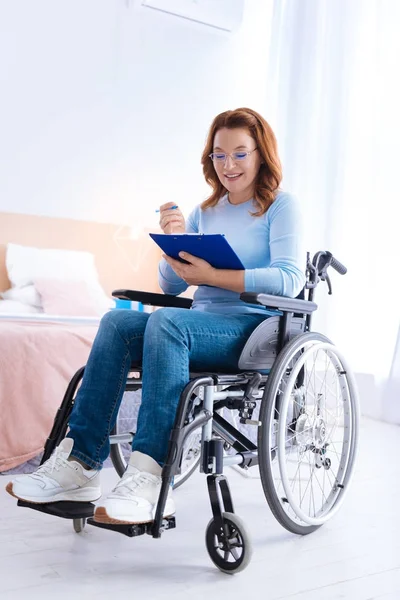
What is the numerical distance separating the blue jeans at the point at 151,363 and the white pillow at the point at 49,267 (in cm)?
201

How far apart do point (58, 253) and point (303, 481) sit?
207 cm

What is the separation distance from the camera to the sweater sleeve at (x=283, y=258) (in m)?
1.79

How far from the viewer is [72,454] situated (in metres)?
1.72

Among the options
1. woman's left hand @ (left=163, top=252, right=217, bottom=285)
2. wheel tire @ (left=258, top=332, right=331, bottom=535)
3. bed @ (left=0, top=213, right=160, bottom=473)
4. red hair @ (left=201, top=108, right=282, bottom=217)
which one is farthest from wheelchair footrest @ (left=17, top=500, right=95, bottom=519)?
red hair @ (left=201, top=108, right=282, bottom=217)

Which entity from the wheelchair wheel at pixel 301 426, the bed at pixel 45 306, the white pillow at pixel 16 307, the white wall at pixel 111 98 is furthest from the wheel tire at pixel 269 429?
the white wall at pixel 111 98

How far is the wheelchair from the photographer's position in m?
1.60

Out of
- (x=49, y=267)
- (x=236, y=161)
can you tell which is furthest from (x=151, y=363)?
(x=49, y=267)

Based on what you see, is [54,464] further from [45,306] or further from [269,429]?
[45,306]

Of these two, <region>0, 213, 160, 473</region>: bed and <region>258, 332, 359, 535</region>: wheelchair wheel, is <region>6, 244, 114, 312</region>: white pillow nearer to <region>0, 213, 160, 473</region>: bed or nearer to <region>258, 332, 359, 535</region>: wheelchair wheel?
<region>0, 213, 160, 473</region>: bed

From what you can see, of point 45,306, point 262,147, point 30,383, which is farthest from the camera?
point 45,306

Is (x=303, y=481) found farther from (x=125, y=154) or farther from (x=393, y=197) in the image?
(x=125, y=154)

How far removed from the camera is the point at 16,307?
365 cm

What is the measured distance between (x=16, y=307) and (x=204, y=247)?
6.98 ft

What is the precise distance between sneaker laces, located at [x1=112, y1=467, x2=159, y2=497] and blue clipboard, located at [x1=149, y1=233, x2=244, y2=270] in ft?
1.72
